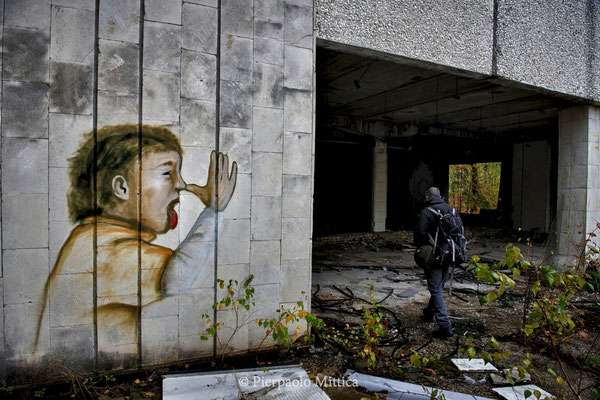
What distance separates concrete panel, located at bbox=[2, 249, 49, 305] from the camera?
2.85m

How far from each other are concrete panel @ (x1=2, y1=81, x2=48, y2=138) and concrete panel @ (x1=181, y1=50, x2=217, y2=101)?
3.88 ft

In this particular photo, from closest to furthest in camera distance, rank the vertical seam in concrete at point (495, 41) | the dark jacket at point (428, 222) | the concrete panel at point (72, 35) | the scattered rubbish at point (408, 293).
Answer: the concrete panel at point (72, 35), the dark jacket at point (428, 222), the vertical seam in concrete at point (495, 41), the scattered rubbish at point (408, 293)

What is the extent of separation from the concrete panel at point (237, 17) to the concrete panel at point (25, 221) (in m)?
2.36

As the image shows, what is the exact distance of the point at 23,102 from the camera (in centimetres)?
287

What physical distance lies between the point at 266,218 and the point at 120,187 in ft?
4.79

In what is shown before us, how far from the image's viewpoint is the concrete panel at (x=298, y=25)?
3666 millimetres

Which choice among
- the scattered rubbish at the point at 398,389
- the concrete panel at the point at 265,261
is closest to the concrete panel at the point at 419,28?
the concrete panel at the point at 265,261

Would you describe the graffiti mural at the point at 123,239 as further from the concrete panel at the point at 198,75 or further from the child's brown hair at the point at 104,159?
the concrete panel at the point at 198,75

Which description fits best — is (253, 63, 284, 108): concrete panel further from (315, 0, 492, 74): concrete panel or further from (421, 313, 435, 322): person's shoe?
(421, 313, 435, 322): person's shoe

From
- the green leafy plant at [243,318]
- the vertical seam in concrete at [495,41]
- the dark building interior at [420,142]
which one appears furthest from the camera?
the dark building interior at [420,142]

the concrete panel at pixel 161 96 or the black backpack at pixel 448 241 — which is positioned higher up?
the concrete panel at pixel 161 96

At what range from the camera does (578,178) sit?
6.68 m

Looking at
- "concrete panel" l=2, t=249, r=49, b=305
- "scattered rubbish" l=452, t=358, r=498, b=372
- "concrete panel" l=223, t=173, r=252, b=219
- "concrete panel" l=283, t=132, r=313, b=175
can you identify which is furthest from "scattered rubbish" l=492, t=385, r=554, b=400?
"concrete panel" l=2, t=249, r=49, b=305

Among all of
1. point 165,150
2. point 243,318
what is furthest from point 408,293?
point 165,150
